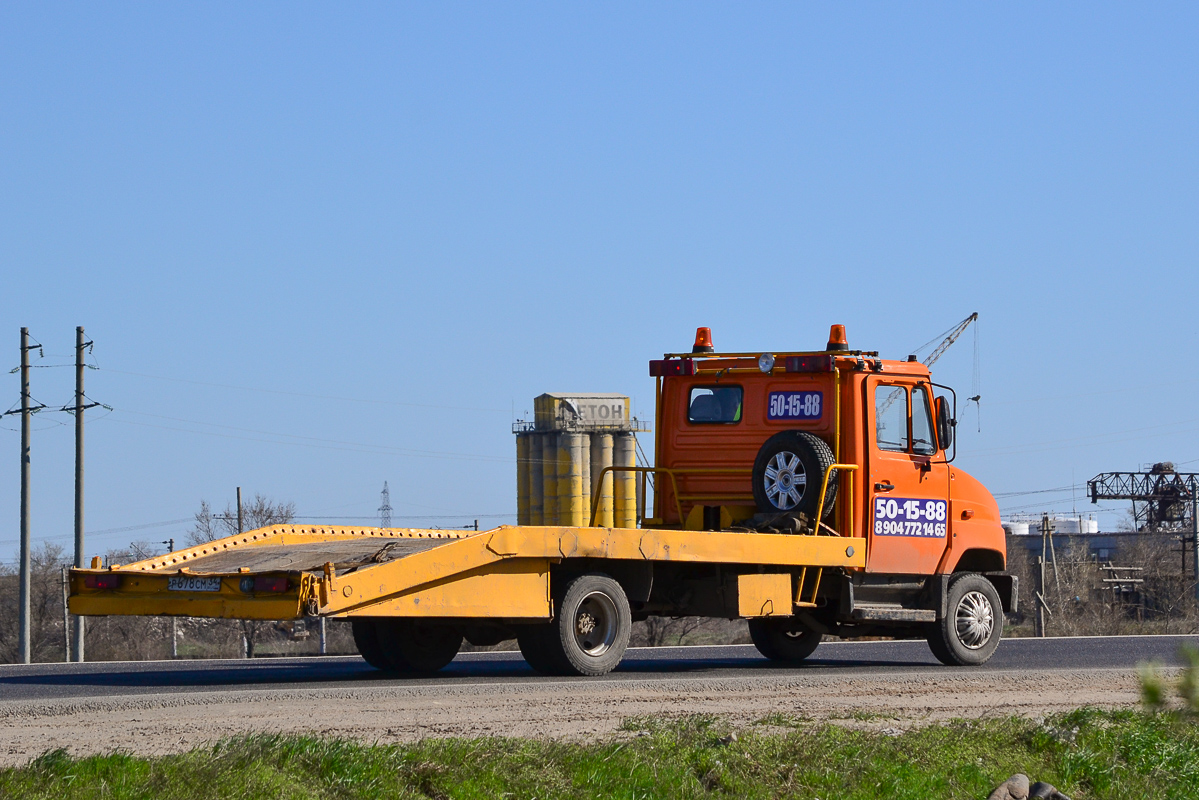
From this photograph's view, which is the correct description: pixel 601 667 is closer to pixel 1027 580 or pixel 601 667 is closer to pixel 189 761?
pixel 189 761

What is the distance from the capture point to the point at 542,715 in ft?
30.7

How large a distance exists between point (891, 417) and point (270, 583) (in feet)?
21.3

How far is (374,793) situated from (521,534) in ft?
15.5

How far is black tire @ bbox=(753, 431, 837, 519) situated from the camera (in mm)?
13797

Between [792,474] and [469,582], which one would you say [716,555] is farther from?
[469,582]

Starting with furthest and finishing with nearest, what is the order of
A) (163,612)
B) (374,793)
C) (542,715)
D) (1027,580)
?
(1027,580)
(163,612)
(542,715)
(374,793)

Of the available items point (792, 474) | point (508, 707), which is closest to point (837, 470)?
point (792, 474)

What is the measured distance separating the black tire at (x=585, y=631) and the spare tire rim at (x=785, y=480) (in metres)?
2.08

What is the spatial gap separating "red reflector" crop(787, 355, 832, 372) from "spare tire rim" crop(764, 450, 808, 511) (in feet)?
2.96

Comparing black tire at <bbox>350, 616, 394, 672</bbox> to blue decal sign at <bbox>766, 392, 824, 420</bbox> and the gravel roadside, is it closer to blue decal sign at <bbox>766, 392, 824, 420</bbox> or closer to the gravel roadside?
the gravel roadside

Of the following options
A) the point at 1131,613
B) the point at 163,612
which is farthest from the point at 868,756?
the point at 1131,613

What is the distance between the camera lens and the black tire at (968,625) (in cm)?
1462

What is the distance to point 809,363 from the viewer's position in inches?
567

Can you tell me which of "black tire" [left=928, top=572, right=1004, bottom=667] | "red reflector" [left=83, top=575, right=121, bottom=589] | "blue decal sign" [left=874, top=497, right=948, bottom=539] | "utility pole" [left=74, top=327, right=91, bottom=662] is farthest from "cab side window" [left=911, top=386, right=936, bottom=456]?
"utility pole" [left=74, top=327, right=91, bottom=662]
